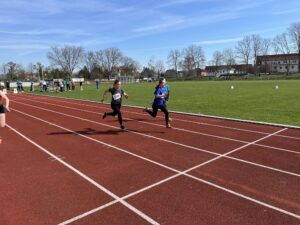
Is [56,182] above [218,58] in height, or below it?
below

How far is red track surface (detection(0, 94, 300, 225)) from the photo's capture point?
4.38 metres

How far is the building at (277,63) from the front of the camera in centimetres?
11100

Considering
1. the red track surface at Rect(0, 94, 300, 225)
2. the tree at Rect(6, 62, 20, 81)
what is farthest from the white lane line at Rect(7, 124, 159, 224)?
the tree at Rect(6, 62, 20, 81)

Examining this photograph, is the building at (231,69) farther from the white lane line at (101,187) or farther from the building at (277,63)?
the white lane line at (101,187)

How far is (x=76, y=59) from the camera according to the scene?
108 metres

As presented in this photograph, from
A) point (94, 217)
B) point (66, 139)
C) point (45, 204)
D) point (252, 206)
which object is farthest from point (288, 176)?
point (66, 139)

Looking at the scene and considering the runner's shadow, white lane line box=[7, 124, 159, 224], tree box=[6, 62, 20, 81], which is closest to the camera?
white lane line box=[7, 124, 159, 224]

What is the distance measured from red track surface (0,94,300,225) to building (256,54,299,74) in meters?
105

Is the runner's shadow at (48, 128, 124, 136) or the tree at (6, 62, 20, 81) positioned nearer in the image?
the runner's shadow at (48, 128, 124, 136)

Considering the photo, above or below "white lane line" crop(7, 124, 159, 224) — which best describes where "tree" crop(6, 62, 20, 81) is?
above

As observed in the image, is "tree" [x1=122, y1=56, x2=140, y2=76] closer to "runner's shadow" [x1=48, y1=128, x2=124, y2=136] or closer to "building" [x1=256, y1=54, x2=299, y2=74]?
"building" [x1=256, y1=54, x2=299, y2=74]

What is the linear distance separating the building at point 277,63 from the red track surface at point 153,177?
105 m

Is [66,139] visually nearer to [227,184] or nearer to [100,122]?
[100,122]

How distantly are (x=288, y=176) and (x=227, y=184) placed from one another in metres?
1.23
